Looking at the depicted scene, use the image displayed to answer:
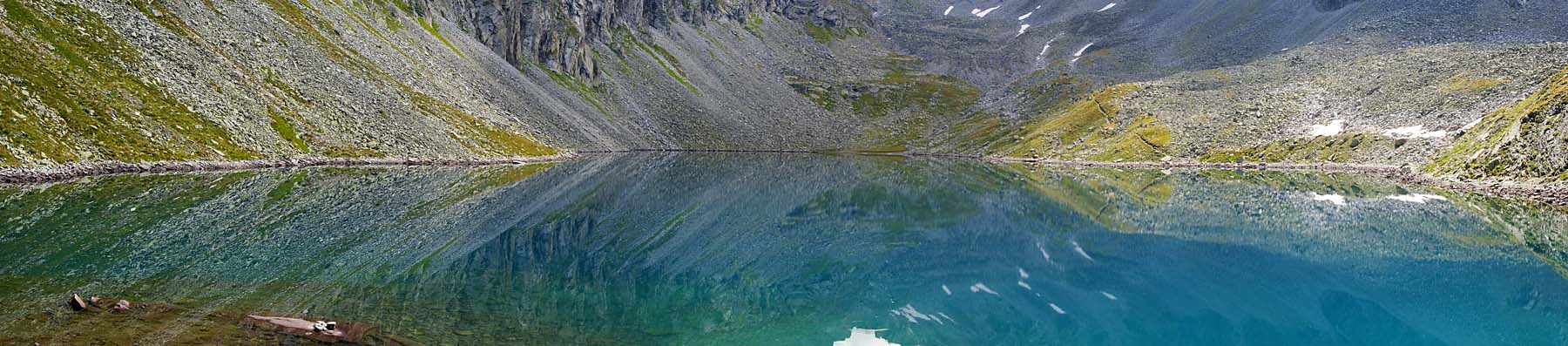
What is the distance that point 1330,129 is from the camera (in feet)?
378

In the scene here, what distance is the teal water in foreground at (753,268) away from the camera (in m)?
19.7

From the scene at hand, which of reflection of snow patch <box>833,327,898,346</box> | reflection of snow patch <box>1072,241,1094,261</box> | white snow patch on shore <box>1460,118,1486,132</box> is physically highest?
reflection of snow patch <box>833,327,898,346</box>

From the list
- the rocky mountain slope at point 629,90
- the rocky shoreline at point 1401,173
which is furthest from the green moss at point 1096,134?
the rocky shoreline at point 1401,173

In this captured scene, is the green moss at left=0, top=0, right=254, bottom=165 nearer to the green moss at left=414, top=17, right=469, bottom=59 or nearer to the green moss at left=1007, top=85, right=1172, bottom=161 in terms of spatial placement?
the green moss at left=414, top=17, right=469, bottom=59

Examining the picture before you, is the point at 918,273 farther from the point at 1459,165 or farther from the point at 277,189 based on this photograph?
the point at 1459,165

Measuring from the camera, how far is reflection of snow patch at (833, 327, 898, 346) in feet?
63.7

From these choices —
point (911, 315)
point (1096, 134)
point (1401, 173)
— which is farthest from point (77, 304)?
point (1096, 134)

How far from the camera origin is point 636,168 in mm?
92125

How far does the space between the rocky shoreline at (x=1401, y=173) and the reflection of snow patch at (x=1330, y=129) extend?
10659 mm

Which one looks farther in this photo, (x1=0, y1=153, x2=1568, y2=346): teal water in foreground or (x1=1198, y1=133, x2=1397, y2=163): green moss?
(x1=1198, y1=133, x2=1397, y2=163): green moss

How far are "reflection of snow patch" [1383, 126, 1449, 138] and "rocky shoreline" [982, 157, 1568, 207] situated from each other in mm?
6127

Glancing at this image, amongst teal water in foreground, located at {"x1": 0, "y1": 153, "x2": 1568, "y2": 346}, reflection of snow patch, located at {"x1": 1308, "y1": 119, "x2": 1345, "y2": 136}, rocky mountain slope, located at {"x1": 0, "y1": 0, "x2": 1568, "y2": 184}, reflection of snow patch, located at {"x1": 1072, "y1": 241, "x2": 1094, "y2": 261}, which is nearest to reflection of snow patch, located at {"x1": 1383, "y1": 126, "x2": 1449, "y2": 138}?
rocky mountain slope, located at {"x1": 0, "y1": 0, "x2": 1568, "y2": 184}

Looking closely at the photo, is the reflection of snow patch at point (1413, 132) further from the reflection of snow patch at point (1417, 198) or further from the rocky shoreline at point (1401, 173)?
the reflection of snow patch at point (1417, 198)

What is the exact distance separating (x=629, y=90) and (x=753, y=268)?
137 m
